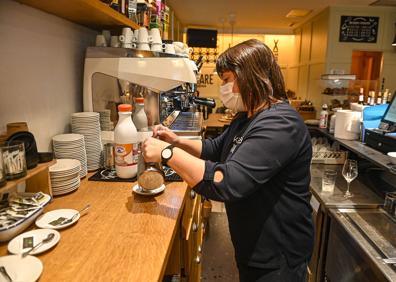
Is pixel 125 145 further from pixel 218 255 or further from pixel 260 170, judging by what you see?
pixel 218 255

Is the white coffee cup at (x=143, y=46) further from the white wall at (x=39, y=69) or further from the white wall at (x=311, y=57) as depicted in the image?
the white wall at (x=311, y=57)

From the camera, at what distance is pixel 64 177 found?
1103 mm

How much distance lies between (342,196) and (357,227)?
341 millimetres

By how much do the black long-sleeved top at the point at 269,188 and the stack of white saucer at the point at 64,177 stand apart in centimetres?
54

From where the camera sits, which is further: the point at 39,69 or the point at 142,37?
the point at 142,37

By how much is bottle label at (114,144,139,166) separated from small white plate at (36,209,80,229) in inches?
13.3

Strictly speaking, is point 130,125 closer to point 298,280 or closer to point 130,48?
point 130,48

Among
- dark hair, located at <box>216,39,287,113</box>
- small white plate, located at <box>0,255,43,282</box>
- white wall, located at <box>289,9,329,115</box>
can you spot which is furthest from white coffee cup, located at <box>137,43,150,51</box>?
white wall, located at <box>289,9,329,115</box>

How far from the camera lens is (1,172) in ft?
2.56

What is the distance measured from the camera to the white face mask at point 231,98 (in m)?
1.05

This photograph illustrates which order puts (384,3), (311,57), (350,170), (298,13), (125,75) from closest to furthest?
(125,75) < (350,170) < (384,3) < (298,13) < (311,57)

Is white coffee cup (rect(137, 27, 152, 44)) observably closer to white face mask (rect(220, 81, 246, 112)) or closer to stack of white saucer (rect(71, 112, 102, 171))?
stack of white saucer (rect(71, 112, 102, 171))

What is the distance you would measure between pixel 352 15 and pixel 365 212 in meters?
4.36

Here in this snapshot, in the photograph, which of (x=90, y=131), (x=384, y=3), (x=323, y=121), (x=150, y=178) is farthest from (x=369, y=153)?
(x=384, y=3)
